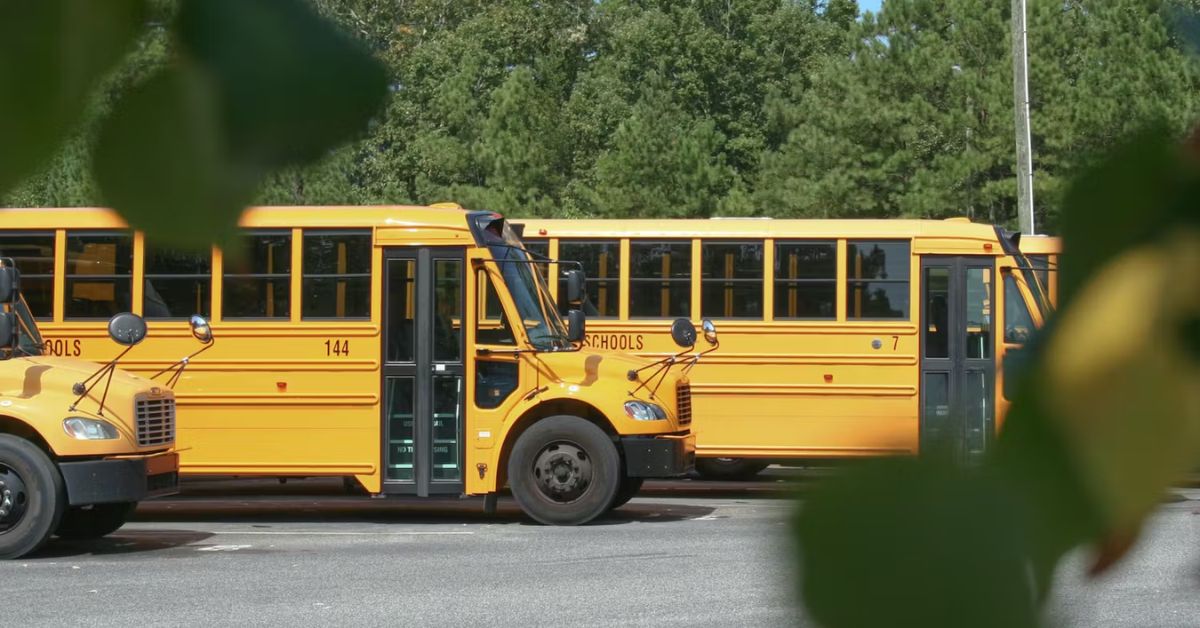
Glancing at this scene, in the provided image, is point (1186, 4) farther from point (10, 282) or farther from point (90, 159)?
point (10, 282)

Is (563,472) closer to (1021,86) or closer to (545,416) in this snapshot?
(545,416)

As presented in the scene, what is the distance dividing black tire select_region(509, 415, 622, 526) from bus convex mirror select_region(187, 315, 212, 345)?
7.18ft

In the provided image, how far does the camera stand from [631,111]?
0.68 metres

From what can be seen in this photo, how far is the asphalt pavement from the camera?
7.67 m

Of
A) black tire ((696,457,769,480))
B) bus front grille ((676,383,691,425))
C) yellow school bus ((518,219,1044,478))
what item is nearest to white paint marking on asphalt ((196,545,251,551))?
bus front grille ((676,383,691,425))

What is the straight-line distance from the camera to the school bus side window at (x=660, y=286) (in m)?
13.1

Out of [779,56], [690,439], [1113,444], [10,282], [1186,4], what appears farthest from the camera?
[690,439]

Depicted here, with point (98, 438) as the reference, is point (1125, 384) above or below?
above

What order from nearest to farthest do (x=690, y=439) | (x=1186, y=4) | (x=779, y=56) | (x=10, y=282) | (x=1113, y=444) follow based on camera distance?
(x=1113, y=444) < (x=1186, y=4) < (x=779, y=56) < (x=10, y=282) < (x=690, y=439)

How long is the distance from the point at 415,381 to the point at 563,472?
4.13ft

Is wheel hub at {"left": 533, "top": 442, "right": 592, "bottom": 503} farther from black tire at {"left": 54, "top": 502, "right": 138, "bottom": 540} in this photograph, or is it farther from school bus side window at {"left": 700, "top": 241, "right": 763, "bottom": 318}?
black tire at {"left": 54, "top": 502, "right": 138, "bottom": 540}

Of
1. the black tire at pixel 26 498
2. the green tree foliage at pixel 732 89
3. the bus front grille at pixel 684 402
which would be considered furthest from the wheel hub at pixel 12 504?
the green tree foliage at pixel 732 89

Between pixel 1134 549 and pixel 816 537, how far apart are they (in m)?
0.09

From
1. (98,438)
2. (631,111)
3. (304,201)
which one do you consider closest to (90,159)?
(304,201)
